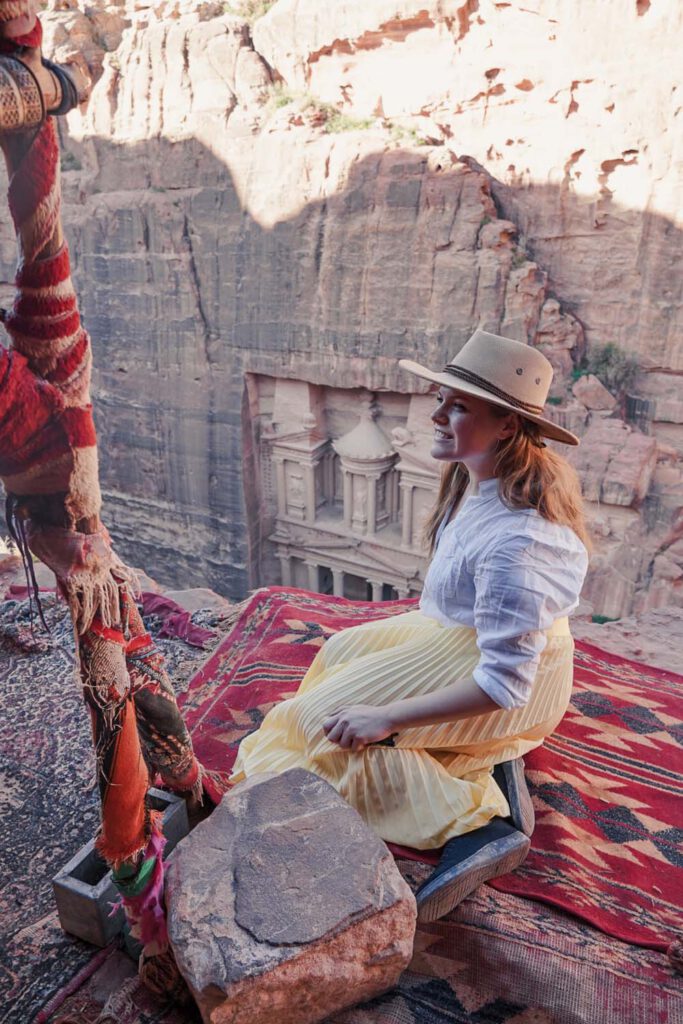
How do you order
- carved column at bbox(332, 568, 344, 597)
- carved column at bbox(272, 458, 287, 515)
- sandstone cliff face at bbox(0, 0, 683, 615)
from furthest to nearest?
carved column at bbox(272, 458, 287, 515), carved column at bbox(332, 568, 344, 597), sandstone cliff face at bbox(0, 0, 683, 615)

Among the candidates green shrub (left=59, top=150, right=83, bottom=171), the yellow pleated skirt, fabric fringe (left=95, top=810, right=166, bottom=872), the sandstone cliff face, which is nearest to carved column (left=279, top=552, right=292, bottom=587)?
the sandstone cliff face

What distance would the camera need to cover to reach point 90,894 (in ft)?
7.18

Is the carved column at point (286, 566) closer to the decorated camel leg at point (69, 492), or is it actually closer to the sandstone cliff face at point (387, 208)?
the sandstone cliff face at point (387, 208)

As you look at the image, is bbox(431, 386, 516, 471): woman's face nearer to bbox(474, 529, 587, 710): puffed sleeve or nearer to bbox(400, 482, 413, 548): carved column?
bbox(474, 529, 587, 710): puffed sleeve

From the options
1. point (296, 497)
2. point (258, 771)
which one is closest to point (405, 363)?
point (258, 771)

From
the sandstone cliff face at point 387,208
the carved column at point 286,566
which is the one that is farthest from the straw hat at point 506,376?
the carved column at point 286,566

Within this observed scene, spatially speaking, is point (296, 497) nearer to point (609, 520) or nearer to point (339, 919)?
point (609, 520)

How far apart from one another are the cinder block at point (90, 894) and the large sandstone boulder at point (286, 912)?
40cm

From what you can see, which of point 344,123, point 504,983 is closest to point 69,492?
point 504,983

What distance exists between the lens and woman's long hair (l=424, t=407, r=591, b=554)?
2.12m

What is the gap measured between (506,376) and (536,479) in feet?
1.09

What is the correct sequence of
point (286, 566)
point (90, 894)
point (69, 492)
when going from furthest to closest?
point (286, 566) < point (90, 894) < point (69, 492)

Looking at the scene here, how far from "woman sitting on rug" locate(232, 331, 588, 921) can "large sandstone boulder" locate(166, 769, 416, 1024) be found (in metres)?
0.19

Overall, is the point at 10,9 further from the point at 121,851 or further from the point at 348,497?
the point at 348,497
